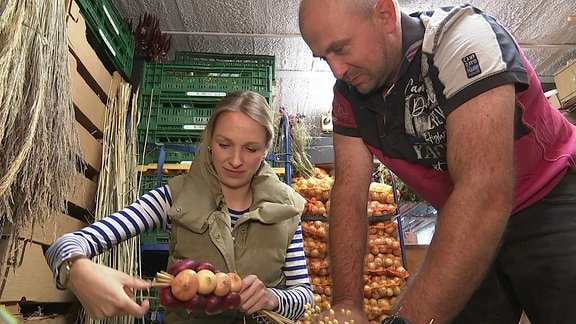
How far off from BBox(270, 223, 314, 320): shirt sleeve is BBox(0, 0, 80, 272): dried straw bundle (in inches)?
33.0

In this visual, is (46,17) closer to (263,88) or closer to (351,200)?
(351,200)

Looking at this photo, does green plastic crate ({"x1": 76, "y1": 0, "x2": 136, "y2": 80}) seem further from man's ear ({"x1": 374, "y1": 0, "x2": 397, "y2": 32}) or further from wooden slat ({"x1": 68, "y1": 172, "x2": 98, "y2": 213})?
man's ear ({"x1": 374, "y1": 0, "x2": 397, "y2": 32})

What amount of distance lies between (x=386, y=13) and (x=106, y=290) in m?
1.01

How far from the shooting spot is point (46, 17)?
62.4 inches

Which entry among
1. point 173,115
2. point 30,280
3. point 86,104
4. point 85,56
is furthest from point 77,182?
point 173,115

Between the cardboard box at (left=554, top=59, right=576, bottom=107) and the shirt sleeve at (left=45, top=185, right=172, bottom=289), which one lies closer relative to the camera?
the shirt sleeve at (left=45, top=185, right=172, bottom=289)

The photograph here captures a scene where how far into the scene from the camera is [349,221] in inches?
57.1

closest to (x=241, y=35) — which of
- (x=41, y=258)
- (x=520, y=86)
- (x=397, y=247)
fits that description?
(x=397, y=247)

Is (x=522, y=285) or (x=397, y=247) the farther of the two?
(x=397, y=247)

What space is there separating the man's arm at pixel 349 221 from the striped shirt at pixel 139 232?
17 centimetres

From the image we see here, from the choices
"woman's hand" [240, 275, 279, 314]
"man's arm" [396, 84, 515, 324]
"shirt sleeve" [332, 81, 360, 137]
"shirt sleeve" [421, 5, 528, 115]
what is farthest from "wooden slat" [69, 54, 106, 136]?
Result: "man's arm" [396, 84, 515, 324]

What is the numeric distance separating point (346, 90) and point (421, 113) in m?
0.34

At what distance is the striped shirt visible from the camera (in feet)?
3.96

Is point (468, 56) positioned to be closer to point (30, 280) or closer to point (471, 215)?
point (471, 215)
